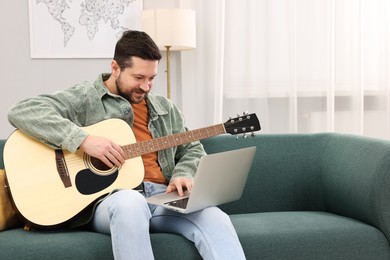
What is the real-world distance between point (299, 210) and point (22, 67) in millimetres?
2099

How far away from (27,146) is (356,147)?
1.24 m

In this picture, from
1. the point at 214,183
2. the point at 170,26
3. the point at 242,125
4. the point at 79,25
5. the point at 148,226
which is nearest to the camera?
the point at 148,226

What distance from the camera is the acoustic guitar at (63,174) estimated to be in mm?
2059

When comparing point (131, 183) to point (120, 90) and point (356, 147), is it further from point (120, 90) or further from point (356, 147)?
point (356, 147)

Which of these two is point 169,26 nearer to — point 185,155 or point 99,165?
point 185,155

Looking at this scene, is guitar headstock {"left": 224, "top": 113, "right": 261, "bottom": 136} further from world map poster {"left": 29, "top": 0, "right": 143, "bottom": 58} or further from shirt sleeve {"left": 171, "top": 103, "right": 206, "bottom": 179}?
world map poster {"left": 29, "top": 0, "right": 143, "bottom": 58}

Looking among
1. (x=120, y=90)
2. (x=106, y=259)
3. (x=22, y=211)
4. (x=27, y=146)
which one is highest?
(x=120, y=90)

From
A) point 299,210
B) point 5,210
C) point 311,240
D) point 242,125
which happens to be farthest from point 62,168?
point 299,210

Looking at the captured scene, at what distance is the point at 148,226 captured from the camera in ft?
6.31

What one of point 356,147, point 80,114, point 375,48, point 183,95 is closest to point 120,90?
point 80,114

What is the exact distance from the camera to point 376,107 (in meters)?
4.01

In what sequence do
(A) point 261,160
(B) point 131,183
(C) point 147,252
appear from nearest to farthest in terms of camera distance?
1. (C) point 147,252
2. (B) point 131,183
3. (A) point 261,160

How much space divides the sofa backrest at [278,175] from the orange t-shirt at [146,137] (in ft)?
1.06

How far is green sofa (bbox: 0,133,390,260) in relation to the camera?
202 centimetres
